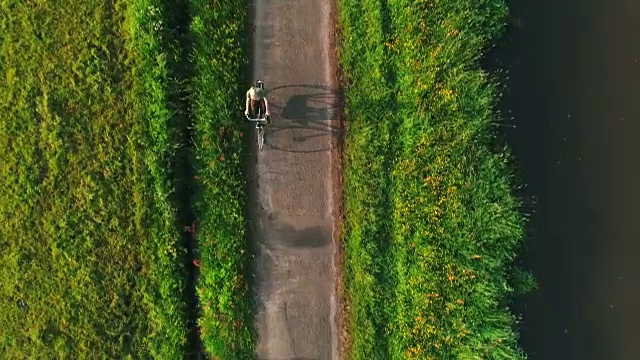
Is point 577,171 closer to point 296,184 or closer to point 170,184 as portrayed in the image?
point 296,184

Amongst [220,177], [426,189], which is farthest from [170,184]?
[426,189]

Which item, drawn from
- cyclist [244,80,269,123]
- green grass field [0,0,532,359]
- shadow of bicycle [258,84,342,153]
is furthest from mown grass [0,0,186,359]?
shadow of bicycle [258,84,342,153]

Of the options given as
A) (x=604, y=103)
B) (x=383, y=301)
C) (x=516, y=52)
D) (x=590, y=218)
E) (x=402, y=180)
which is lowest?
(x=383, y=301)

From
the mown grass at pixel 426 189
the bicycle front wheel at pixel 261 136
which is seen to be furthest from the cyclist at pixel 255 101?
the mown grass at pixel 426 189

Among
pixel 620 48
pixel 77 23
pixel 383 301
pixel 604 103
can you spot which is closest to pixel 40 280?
pixel 77 23

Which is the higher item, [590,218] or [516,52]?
[516,52]

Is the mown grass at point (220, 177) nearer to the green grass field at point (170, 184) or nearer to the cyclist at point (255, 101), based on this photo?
the green grass field at point (170, 184)

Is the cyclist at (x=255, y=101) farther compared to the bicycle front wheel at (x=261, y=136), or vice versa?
the bicycle front wheel at (x=261, y=136)

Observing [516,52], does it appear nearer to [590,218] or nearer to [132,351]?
[590,218]
